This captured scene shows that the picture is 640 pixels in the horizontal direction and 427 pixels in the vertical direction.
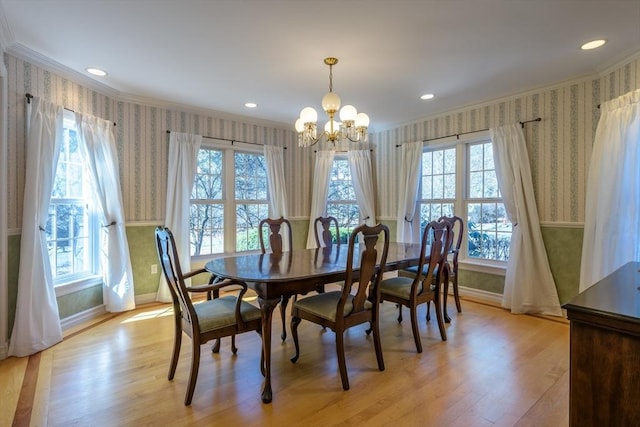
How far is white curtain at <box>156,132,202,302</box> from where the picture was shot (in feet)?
13.1

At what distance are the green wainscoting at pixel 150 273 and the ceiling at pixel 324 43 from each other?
1.59 m

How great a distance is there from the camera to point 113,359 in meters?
2.51

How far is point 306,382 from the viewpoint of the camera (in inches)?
85.8

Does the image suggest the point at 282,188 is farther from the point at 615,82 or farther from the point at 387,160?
the point at 615,82

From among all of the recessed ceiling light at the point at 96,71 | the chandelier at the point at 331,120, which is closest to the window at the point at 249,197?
the recessed ceiling light at the point at 96,71

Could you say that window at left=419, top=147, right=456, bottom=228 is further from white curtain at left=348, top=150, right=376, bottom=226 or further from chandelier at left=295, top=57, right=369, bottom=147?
chandelier at left=295, top=57, right=369, bottom=147

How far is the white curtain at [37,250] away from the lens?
2.57 meters

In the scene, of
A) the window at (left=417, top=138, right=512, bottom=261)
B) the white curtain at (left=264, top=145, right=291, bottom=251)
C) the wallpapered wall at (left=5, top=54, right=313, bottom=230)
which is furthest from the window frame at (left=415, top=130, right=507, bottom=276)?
the white curtain at (left=264, top=145, right=291, bottom=251)

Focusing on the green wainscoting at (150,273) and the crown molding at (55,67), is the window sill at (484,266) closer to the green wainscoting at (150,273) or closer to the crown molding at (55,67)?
the green wainscoting at (150,273)

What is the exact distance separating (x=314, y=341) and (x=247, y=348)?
1.87 feet

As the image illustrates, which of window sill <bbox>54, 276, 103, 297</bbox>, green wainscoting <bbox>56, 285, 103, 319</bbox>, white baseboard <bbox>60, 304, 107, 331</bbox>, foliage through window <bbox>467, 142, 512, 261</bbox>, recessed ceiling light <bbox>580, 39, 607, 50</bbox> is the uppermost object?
recessed ceiling light <bbox>580, 39, 607, 50</bbox>

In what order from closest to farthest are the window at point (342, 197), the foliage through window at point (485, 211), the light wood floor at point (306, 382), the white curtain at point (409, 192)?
the light wood floor at point (306, 382) → the foliage through window at point (485, 211) → the white curtain at point (409, 192) → the window at point (342, 197)

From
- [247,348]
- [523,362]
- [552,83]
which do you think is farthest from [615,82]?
[247,348]

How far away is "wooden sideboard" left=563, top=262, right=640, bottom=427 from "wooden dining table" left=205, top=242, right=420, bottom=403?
134 centimetres
